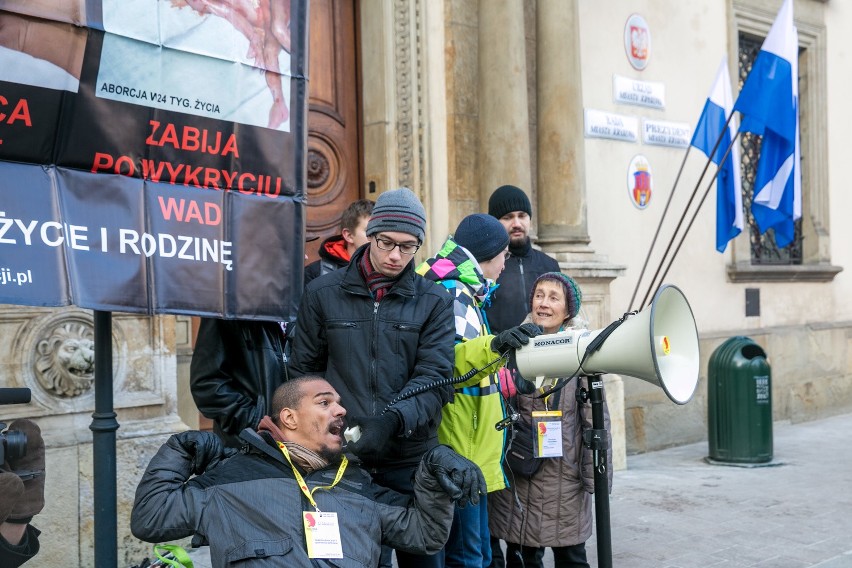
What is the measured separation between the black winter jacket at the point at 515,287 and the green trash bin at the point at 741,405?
3.08 meters

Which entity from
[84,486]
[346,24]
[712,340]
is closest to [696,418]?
[712,340]

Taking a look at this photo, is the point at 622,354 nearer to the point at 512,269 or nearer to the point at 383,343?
the point at 383,343

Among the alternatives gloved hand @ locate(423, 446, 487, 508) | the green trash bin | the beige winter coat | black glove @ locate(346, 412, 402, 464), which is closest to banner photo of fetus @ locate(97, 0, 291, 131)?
black glove @ locate(346, 412, 402, 464)

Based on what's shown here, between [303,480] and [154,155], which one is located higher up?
[154,155]

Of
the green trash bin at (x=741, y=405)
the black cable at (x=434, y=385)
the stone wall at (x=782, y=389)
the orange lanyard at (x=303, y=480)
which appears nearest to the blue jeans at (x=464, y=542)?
the black cable at (x=434, y=385)

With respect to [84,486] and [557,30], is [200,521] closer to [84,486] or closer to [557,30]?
[84,486]

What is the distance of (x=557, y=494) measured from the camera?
4.52 meters

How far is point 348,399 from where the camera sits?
11.8ft

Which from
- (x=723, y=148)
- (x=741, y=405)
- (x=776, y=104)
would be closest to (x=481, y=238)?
(x=741, y=405)

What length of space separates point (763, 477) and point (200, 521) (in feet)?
20.3

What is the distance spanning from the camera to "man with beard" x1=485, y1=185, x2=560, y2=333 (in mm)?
5988

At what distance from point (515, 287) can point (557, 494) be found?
1.81 metres

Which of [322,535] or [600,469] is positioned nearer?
[322,535]

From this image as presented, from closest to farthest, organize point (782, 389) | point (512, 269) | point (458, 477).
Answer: point (458, 477) < point (512, 269) < point (782, 389)
